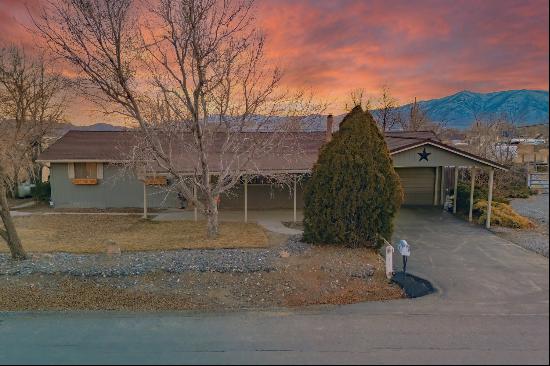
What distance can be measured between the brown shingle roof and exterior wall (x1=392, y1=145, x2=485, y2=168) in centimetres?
34

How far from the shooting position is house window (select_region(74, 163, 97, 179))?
16422mm

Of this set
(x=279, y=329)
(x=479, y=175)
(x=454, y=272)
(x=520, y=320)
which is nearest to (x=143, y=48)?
(x=279, y=329)

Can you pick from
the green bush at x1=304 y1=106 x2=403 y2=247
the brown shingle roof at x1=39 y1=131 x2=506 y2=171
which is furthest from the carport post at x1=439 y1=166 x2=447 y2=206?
the green bush at x1=304 y1=106 x2=403 y2=247

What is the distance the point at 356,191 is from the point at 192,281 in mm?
4570

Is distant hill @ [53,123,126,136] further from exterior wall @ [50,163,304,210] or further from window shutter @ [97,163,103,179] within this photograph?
exterior wall @ [50,163,304,210]

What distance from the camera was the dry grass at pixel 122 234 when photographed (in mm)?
9828

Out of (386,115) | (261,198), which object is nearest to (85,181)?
(261,198)

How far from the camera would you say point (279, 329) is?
213 inches

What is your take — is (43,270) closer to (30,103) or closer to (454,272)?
(454,272)

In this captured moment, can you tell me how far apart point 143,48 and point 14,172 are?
13.5 metres

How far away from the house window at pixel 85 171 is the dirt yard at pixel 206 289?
962 centimetres

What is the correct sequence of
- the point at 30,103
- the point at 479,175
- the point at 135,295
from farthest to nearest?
the point at 30,103
the point at 479,175
the point at 135,295

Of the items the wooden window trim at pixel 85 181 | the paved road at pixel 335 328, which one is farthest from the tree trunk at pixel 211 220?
the wooden window trim at pixel 85 181

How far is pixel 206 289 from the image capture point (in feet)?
23.4
